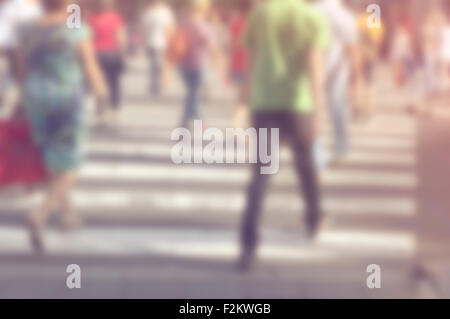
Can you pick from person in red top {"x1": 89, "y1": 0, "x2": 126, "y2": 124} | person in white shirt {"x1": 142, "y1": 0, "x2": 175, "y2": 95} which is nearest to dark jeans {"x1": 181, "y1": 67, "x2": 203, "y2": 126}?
person in red top {"x1": 89, "y1": 0, "x2": 126, "y2": 124}

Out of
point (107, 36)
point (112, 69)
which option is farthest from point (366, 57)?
point (112, 69)

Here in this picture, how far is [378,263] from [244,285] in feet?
3.42

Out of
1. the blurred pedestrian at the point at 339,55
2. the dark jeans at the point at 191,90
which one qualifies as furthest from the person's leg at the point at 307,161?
the dark jeans at the point at 191,90

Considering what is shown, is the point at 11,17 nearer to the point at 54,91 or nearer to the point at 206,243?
the point at 54,91

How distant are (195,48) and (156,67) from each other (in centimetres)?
587

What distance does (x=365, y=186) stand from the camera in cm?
955

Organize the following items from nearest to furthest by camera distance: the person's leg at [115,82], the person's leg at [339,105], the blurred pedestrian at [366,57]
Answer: the person's leg at [339,105]
the blurred pedestrian at [366,57]
the person's leg at [115,82]

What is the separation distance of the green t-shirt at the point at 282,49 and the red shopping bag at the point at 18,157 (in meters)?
1.43

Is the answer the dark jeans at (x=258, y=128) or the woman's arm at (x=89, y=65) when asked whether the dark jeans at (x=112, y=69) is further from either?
the dark jeans at (x=258, y=128)

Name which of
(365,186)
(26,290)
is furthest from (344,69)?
(26,290)

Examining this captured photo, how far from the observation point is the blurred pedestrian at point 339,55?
29.9 feet

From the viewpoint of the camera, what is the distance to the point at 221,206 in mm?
8727

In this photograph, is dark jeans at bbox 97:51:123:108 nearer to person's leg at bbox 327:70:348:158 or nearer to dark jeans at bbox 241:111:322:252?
person's leg at bbox 327:70:348:158
